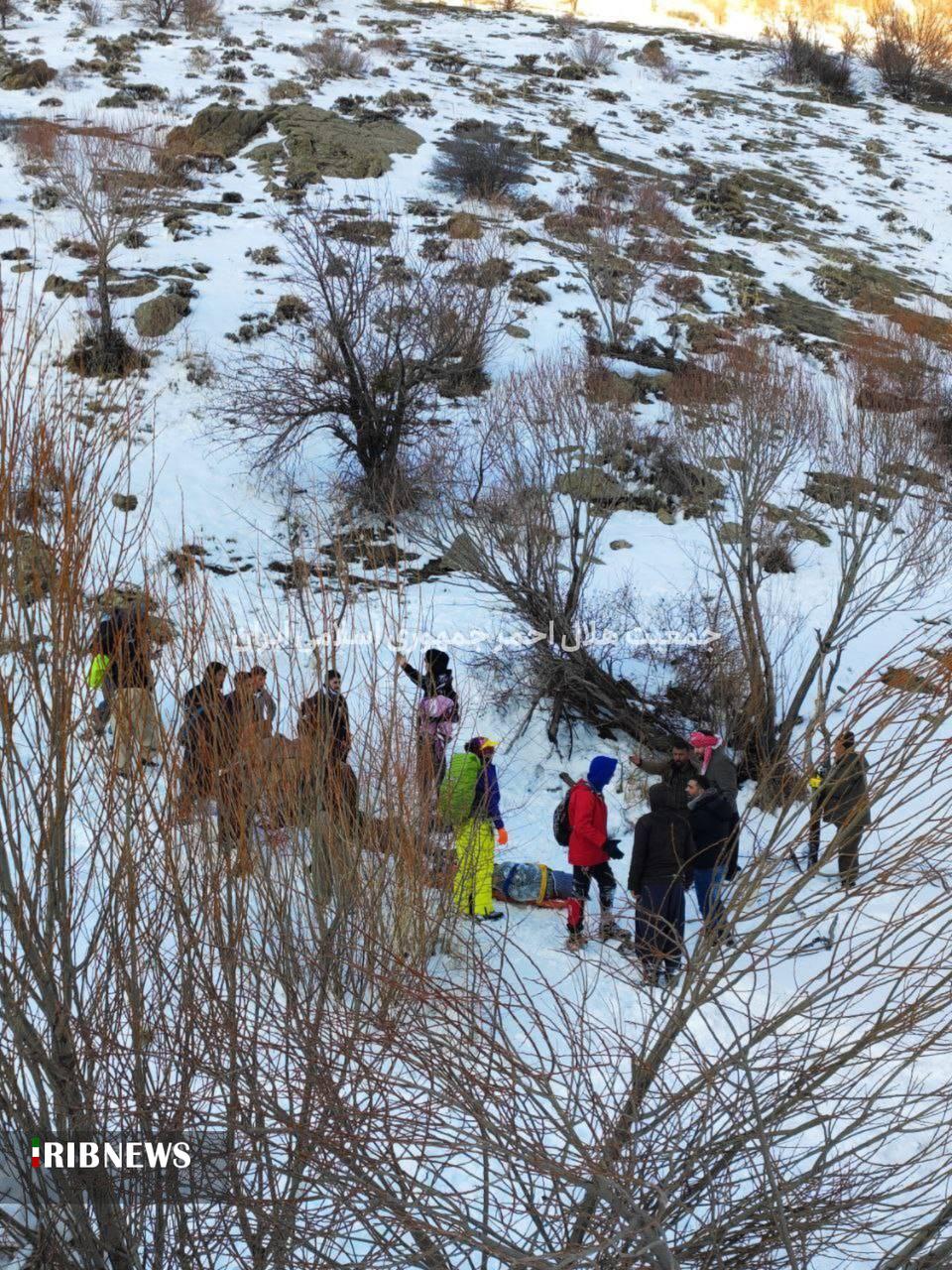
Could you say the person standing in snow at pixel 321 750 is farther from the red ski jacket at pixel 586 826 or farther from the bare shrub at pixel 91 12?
the bare shrub at pixel 91 12

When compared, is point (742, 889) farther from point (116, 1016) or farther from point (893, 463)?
point (893, 463)

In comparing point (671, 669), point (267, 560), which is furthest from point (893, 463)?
point (267, 560)

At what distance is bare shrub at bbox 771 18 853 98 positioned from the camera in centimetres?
3581

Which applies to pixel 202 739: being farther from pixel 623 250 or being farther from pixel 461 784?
pixel 623 250

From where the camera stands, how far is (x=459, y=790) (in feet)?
18.8

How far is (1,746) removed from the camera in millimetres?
2752

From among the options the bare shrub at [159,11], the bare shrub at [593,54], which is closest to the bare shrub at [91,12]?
the bare shrub at [159,11]

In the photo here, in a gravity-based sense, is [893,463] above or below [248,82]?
below

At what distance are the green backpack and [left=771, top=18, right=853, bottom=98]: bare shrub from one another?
125 ft

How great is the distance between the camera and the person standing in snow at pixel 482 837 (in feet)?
16.7

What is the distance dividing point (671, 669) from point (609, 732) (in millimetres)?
1116

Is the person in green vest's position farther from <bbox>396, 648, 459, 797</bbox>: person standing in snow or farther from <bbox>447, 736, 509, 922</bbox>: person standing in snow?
<bbox>396, 648, 459, 797</bbox>: person standing in snow

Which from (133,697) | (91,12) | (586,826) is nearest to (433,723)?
(586,826)

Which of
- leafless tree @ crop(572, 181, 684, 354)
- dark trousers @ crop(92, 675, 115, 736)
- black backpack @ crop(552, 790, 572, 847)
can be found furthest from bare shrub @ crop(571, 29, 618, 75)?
dark trousers @ crop(92, 675, 115, 736)
